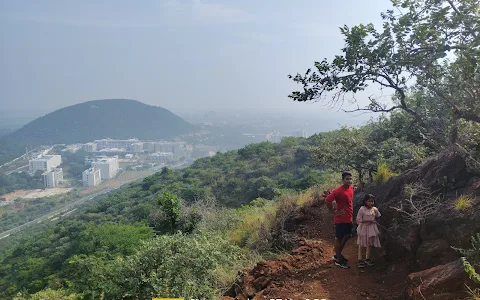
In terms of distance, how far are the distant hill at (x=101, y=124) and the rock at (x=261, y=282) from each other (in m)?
158

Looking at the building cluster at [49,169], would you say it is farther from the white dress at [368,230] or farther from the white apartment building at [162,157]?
the white dress at [368,230]

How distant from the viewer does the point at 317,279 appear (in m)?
4.67

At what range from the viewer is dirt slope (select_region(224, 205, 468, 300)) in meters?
4.21

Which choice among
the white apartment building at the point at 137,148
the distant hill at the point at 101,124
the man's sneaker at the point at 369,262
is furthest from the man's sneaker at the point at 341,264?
the distant hill at the point at 101,124

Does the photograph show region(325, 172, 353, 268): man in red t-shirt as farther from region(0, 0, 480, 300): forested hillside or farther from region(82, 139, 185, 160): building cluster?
region(82, 139, 185, 160): building cluster

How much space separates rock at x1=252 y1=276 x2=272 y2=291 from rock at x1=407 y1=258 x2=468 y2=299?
1.87 m

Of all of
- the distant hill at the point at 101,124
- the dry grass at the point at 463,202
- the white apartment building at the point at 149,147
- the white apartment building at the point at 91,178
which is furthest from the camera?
the distant hill at the point at 101,124

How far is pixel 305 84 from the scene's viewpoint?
5449 mm

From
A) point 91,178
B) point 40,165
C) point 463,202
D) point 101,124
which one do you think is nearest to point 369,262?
point 463,202

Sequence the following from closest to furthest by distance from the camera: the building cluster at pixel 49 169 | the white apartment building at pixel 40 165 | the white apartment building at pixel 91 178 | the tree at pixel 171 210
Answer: the tree at pixel 171 210, the building cluster at pixel 49 169, the white apartment building at pixel 91 178, the white apartment building at pixel 40 165

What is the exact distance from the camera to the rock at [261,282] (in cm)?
473

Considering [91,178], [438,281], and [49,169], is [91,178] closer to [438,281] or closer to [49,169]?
[49,169]

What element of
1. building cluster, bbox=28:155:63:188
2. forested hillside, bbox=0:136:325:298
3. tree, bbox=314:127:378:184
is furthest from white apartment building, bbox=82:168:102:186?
tree, bbox=314:127:378:184

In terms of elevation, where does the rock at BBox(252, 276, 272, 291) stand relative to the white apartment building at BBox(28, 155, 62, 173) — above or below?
above
